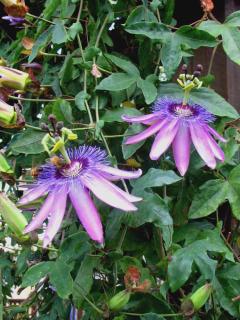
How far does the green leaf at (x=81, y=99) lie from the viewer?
3.22 ft

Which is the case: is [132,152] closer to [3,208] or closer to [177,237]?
[177,237]

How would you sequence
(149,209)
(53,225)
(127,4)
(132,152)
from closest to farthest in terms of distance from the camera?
(53,225)
(149,209)
(132,152)
(127,4)

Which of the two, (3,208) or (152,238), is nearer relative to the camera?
(3,208)

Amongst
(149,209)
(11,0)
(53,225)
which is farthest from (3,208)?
(11,0)

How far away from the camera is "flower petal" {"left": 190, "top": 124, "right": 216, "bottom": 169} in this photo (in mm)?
781

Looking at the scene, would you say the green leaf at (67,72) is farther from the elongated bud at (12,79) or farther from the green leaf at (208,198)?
the green leaf at (208,198)

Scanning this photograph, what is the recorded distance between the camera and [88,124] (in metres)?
1.00


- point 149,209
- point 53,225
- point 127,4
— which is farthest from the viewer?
point 127,4

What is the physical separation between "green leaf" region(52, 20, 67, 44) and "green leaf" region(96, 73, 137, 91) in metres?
0.14

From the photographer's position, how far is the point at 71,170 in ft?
2.44

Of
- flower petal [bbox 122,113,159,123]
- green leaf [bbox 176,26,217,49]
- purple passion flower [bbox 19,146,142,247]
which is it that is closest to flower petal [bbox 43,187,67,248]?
purple passion flower [bbox 19,146,142,247]

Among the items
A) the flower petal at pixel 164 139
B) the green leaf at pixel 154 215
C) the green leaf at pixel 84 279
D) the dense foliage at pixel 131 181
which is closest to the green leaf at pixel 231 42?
the dense foliage at pixel 131 181

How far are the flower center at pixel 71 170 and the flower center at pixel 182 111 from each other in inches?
8.8

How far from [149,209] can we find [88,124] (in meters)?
0.26
